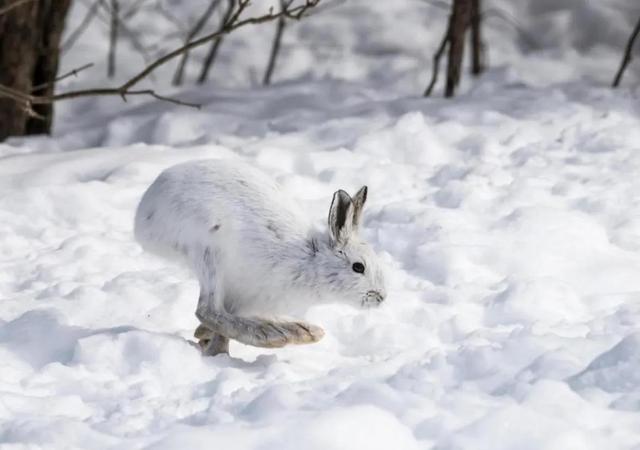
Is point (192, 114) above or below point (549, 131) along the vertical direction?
below

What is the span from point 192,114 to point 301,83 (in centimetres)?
100

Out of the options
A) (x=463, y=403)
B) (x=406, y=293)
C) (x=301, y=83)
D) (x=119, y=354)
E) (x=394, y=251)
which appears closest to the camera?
(x=463, y=403)

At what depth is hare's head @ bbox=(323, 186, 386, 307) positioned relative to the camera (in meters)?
3.88

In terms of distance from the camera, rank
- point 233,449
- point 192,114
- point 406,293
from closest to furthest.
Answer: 1. point 233,449
2. point 406,293
3. point 192,114

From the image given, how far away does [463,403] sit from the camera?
10.8ft

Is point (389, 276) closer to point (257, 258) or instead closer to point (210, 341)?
point (257, 258)

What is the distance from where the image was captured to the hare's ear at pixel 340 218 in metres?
3.91

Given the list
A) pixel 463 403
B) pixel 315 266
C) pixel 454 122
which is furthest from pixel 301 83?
pixel 463 403

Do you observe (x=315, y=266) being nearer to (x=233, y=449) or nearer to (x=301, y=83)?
(x=233, y=449)

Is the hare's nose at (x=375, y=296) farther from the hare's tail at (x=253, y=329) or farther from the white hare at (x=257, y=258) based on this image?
the hare's tail at (x=253, y=329)

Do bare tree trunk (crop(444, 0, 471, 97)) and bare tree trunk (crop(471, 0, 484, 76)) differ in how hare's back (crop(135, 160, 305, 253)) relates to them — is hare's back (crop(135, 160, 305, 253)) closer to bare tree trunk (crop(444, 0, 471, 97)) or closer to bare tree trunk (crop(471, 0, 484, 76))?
bare tree trunk (crop(444, 0, 471, 97))

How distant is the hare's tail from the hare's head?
0.21m

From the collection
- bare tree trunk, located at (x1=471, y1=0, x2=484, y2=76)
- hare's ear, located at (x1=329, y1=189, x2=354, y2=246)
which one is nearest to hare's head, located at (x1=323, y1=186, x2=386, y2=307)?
hare's ear, located at (x1=329, y1=189, x2=354, y2=246)

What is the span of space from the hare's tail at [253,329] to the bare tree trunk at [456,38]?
11.3ft
